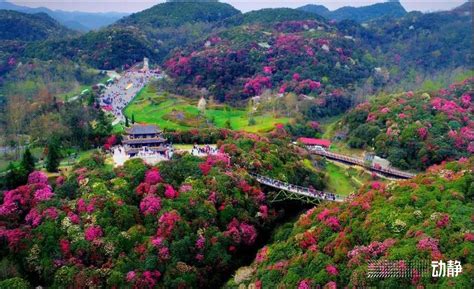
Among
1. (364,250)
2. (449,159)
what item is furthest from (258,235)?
(449,159)

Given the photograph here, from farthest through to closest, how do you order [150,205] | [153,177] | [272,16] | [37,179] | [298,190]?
[272,16]
[298,190]
[37,179]
[153,177]
[150,205]

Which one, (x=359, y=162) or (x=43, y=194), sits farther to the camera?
(x=359, y=162)

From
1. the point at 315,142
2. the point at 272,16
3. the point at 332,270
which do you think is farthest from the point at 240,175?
the point at 272,16

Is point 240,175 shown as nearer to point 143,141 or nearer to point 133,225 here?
point 133,225

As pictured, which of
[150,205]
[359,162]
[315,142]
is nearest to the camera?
[150,205]

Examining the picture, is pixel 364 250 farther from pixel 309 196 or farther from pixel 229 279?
pixel 309 196

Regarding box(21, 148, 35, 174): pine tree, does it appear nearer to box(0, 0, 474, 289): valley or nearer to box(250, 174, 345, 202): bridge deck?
box(0, 0, 474, 289): valley
